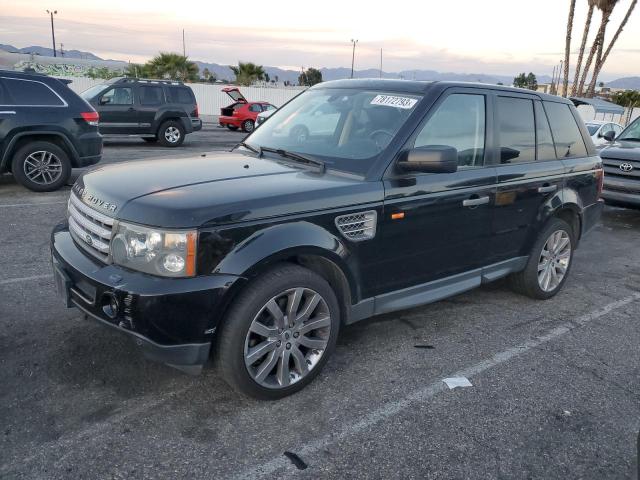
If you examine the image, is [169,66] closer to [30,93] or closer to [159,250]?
[30,93]

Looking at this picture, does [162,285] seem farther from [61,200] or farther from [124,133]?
[124,133]

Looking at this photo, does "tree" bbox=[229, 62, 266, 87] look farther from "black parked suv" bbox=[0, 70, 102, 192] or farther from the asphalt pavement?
the asphalt pavement

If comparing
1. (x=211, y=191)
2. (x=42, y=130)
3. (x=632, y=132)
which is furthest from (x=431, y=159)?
(x=632, y=132)

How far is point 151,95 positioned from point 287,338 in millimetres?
13944

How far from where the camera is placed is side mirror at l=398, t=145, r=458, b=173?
131 inches

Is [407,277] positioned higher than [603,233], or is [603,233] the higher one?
[407,277]

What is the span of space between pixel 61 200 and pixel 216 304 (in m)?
6.29

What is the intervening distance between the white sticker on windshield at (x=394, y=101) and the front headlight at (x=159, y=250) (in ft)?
6.06

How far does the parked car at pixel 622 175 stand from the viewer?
27.1 feet

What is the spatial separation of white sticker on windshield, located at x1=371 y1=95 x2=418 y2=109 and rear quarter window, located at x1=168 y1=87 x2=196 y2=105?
13109 mm

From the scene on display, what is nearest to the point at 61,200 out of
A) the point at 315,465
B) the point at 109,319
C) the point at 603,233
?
the point at 109,319

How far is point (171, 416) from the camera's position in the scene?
300 cm

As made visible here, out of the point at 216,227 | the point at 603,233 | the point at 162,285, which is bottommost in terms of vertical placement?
the point at 603,233

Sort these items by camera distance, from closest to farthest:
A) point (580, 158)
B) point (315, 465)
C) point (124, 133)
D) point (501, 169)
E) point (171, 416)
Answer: point (315, 465) < point (171, 416) < point (501, 169) < point (580, 158) < point (124, 133)
